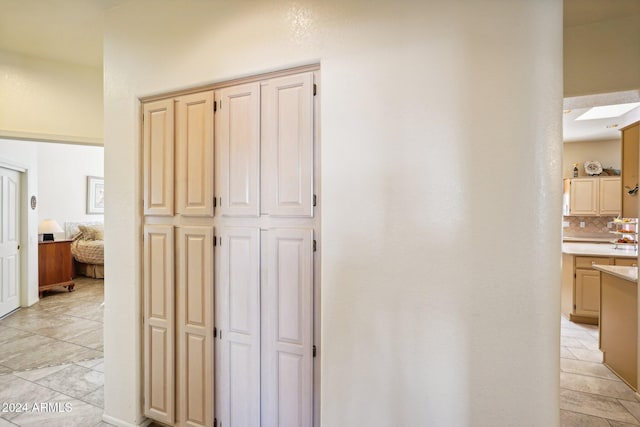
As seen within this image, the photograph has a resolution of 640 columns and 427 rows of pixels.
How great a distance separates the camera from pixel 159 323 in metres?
2.08

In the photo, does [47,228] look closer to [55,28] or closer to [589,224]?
[55,28]

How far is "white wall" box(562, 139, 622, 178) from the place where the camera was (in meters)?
5.39

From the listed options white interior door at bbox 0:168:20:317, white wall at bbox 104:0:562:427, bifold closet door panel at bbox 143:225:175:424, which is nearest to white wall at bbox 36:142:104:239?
white interior door at bbox 0:168:20:317

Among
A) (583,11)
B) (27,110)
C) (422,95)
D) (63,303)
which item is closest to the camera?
(422,95)

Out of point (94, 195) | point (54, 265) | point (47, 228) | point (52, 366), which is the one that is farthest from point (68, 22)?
point (94, 195)

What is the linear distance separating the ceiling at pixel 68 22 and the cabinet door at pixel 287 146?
154cm

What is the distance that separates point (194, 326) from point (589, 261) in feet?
15.9

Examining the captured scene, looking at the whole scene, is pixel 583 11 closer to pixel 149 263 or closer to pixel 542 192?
pixel 542 192

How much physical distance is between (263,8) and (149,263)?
183cm

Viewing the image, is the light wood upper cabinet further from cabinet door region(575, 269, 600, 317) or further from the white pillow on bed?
the white pillow on bed

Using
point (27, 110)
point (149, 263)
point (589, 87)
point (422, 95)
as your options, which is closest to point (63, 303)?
point (27, 110)

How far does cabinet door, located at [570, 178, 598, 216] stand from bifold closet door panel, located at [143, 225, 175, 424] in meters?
6.47

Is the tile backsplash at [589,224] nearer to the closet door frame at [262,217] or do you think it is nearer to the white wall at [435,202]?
the white wall at [435,202]

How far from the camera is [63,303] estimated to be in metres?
5.07
